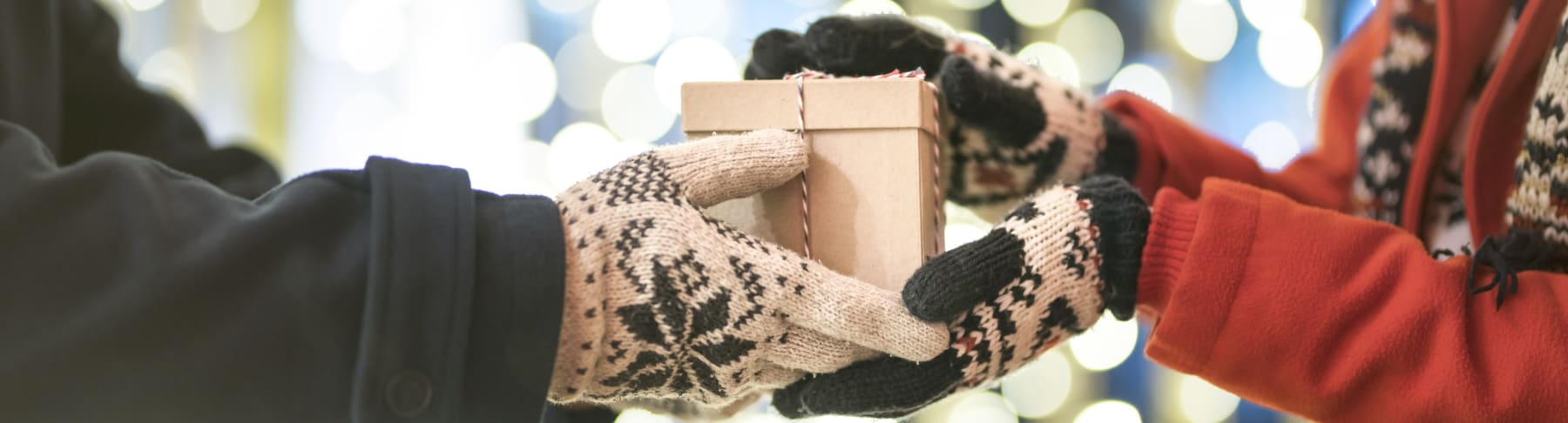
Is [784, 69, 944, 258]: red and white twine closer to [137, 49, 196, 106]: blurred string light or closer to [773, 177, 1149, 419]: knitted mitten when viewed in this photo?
[773, 177, 1149, 419]: knitted mitten

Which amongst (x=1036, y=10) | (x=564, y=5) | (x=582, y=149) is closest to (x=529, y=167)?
(x=582, y=149)

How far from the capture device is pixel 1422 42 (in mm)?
808

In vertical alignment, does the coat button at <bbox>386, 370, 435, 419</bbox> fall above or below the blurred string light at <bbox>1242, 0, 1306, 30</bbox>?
above

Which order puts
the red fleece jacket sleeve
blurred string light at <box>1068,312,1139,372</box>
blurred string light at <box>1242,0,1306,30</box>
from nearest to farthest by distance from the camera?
1. the red fleece jacket sleeve
2. blurred string light at <box>1242,0,1306,30</box>
3. blurred string light at <box>1068,312,1139,372</box>

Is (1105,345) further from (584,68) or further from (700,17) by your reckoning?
(584,68)

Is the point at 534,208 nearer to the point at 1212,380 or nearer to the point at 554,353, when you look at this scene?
the point at 554,353

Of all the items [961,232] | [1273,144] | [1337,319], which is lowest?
[961,232]

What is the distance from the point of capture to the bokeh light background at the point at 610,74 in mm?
1335

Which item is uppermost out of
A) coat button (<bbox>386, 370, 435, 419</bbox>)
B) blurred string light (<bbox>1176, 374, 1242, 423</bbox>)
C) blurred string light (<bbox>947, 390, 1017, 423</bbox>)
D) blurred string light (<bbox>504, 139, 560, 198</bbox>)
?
coat button (<bbox>386, 370, 435, 419</bbox>)

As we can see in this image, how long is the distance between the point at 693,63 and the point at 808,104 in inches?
28.6

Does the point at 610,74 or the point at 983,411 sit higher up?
the point at 610,74

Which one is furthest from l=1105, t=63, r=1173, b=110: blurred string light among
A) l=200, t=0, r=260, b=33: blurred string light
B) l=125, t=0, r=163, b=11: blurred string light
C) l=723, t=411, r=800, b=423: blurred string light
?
l=125, t=0, r=163, b=11: blurred string light

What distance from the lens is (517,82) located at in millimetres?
1410

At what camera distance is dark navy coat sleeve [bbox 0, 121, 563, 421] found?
417 millimetres
